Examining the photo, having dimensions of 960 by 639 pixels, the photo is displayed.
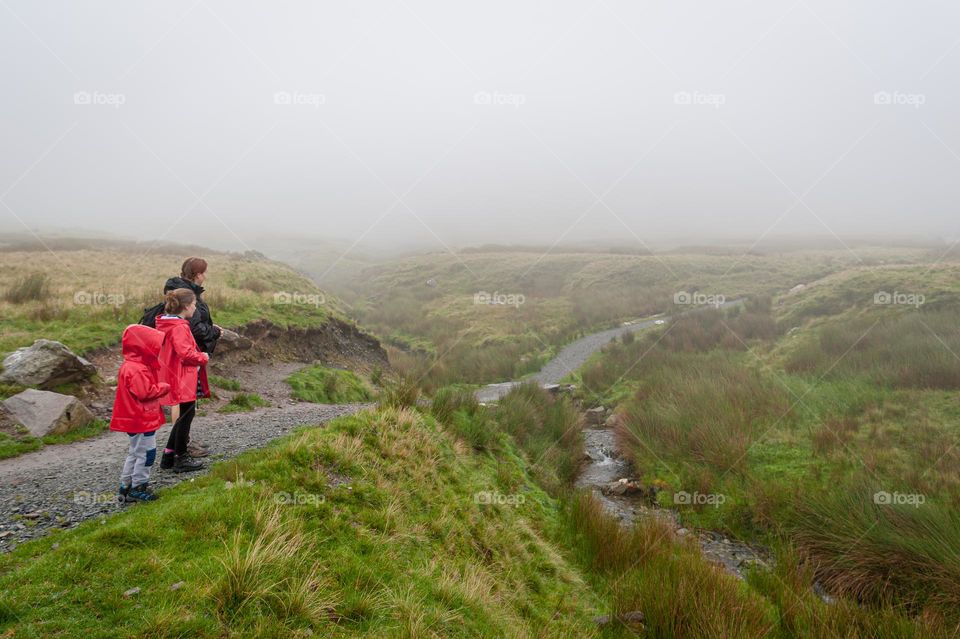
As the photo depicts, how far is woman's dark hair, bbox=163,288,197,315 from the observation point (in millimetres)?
5438

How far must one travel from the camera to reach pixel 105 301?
14055 millimetres

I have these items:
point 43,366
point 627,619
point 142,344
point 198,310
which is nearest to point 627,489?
point 627,619

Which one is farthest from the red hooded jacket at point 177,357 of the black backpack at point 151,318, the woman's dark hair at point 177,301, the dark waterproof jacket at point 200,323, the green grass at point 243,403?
the green grass at point 243,403

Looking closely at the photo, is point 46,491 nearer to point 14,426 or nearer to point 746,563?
point 14,426

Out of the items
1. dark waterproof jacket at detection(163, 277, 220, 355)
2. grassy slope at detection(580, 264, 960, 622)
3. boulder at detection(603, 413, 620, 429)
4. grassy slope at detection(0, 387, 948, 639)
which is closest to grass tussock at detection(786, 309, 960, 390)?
grassy slope at detection(580, 264, 960, 622)

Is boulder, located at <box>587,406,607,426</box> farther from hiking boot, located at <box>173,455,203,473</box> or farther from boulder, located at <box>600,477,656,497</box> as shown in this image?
hiking boot, located at <box>173,455,203,473</box>

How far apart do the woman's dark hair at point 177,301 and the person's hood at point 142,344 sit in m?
0.39

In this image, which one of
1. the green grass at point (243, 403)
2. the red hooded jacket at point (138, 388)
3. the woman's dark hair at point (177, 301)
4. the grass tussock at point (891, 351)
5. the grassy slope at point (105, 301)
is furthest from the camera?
the grass tussock at point (891, 351)

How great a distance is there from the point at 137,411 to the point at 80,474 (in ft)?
6.50

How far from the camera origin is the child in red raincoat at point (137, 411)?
4754 mm

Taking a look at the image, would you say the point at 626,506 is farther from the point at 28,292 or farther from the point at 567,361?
the point at 28,292

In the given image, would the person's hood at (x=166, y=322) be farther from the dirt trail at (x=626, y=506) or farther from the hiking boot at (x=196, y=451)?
the dirt trail at (x=626, y=506)

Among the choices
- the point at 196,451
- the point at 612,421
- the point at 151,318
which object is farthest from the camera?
the point at 612,421

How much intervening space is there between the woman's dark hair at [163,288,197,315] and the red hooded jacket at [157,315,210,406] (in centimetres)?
11
